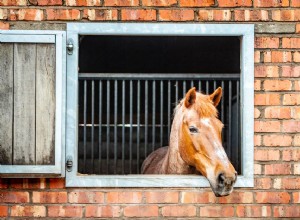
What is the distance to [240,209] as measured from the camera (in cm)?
463

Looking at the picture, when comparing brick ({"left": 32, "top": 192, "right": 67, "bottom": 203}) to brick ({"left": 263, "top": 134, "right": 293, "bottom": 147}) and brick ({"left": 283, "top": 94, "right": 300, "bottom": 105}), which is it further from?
brick ({"left": 283, "top": 94, "right": 300, "bottom": 105})

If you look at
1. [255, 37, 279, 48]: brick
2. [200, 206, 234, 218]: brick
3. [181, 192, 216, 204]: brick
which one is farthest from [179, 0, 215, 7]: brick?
[200, 206, 234, 218]: brick

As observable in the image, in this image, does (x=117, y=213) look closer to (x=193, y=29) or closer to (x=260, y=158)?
(x=260, y=158)

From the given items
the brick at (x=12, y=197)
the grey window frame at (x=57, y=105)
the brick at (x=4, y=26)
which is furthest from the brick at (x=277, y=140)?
the brick at (x=4, y=26)

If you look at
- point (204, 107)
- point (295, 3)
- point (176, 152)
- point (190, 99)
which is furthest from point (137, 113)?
point (295, 3)

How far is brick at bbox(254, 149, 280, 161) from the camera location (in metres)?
4.63

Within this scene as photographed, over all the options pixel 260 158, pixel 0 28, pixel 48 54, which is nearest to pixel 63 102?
pixel 48 54

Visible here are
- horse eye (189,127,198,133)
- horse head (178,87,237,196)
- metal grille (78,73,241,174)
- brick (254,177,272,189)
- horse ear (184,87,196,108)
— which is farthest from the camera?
metal grille (78,73,241,174)

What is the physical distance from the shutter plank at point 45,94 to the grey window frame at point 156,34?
136 millimetres

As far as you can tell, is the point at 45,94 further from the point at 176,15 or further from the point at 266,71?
the point at 266,71

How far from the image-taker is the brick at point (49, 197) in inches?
181

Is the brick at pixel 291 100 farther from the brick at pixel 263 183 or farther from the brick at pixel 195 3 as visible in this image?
the brick at pixel 195 3

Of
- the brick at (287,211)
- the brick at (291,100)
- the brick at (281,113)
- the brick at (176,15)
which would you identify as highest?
the brick at (176,15)

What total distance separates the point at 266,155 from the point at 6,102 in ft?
7.02
